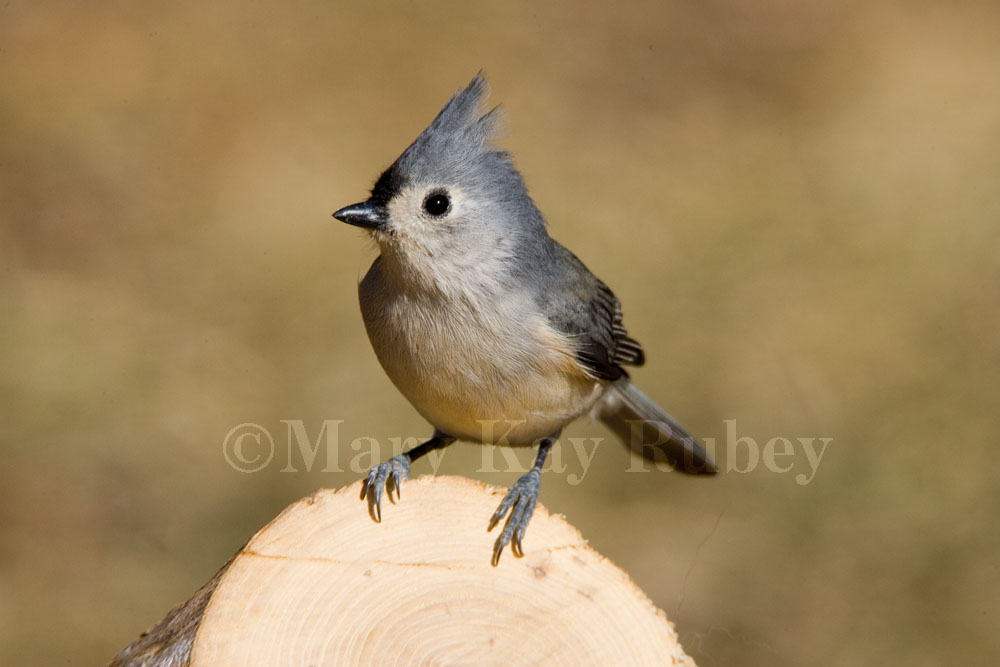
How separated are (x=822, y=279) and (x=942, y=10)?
9.41ft

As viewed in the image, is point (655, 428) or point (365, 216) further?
point (655, 428)

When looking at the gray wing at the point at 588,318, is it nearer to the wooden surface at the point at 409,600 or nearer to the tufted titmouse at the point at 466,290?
the tufted titmouse at the point at 466,290

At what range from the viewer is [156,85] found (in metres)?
6.50

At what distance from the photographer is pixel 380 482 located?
2.43 m

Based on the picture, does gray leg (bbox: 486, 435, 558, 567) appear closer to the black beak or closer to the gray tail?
the black beak

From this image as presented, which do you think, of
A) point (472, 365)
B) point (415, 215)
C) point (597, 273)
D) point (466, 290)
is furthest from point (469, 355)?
point (597, 273)

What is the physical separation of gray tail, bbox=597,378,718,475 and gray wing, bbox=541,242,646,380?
19cm

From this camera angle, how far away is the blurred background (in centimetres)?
466

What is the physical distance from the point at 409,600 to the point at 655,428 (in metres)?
1.80

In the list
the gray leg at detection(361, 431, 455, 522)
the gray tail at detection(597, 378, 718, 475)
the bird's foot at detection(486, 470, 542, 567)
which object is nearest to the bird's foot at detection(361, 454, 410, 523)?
the gray leg at detection(361, 431, 455, 522)

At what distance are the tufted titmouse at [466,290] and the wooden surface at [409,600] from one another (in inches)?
12.0

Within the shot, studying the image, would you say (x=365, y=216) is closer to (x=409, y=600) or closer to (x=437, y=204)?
(x=437, y=204)

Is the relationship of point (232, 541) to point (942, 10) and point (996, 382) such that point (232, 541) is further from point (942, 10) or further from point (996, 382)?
point (942, 10)

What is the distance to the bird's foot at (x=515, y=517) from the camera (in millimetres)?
2273
